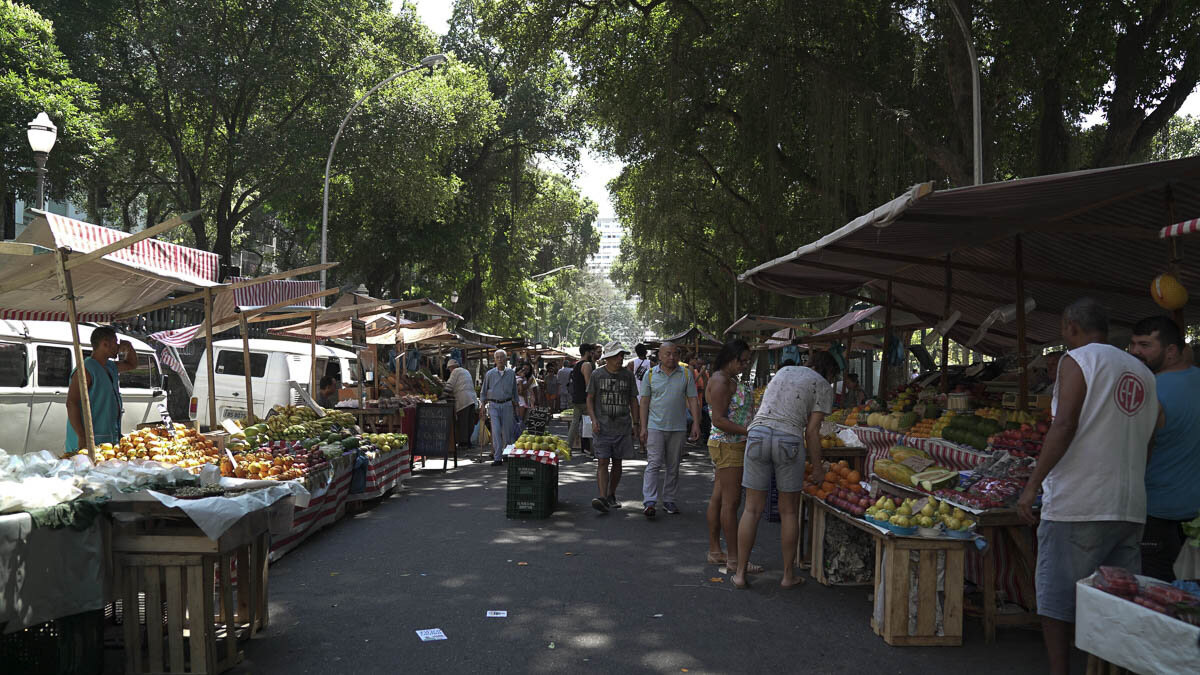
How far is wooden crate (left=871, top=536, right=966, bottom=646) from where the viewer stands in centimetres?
552

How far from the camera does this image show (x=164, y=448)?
768 cm

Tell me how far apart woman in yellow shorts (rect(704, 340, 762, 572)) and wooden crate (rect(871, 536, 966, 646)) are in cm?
184

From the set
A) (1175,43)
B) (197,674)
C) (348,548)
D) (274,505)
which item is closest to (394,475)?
(348,548)

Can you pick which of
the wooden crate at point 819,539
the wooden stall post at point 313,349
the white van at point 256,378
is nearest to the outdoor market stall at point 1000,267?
the wooden crate at point 819,539

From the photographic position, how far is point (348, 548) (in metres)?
8.20

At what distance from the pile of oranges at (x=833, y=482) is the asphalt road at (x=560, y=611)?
29.6 inches

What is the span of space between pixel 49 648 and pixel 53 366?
9.56 meters

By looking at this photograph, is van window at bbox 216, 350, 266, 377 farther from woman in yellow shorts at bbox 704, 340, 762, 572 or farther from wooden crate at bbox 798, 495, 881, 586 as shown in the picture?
wooden crate at bbox 798, 495, 881, 586

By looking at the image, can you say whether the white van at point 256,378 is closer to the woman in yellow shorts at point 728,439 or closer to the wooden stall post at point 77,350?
the wooden stall post at point 77,350

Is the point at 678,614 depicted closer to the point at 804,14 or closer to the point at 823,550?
the point at 823,550

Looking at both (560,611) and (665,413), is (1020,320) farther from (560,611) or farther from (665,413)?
(560,611)

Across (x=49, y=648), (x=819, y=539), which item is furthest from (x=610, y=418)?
(x=49, y=648)

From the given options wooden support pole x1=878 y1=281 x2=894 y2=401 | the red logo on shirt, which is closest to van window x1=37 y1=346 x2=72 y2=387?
wooden support pole x1=878 y1=281 x2=894 y2=401

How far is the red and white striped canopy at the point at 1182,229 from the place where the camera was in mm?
5039
